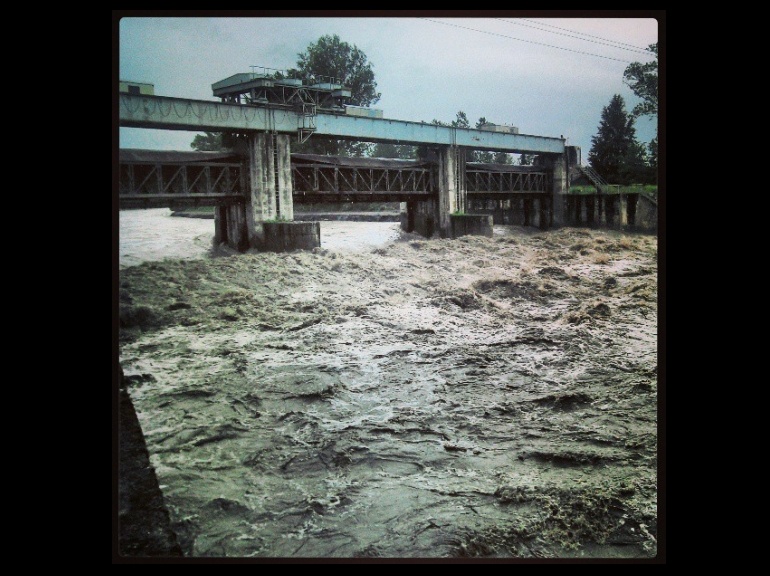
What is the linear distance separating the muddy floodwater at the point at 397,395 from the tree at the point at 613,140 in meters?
0.66

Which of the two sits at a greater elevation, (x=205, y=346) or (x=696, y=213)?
(x=696, y=213)

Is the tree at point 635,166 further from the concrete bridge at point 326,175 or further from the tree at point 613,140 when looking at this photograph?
the concrete bridge at point 326,175

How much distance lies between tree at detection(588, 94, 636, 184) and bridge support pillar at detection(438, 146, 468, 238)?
108 inches

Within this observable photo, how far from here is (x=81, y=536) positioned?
11.0 ft

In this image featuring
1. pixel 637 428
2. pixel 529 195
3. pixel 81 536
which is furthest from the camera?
pixel 529 195

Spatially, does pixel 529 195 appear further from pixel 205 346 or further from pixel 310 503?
pixel 310 503

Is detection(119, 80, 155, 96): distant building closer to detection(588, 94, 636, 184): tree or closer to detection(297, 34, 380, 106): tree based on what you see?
detection(297, 34, 380, 106): tree

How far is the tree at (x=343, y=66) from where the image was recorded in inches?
179

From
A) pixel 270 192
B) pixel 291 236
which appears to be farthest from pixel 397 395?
pixel 270 192

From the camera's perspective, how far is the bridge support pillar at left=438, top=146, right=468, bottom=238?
8422mm

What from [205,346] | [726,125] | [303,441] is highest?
[726,125]

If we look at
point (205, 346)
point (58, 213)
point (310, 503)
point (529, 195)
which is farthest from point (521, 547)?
point (529, 195)

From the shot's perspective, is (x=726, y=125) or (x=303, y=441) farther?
(x=303, y=441)

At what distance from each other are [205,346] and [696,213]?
359cm
